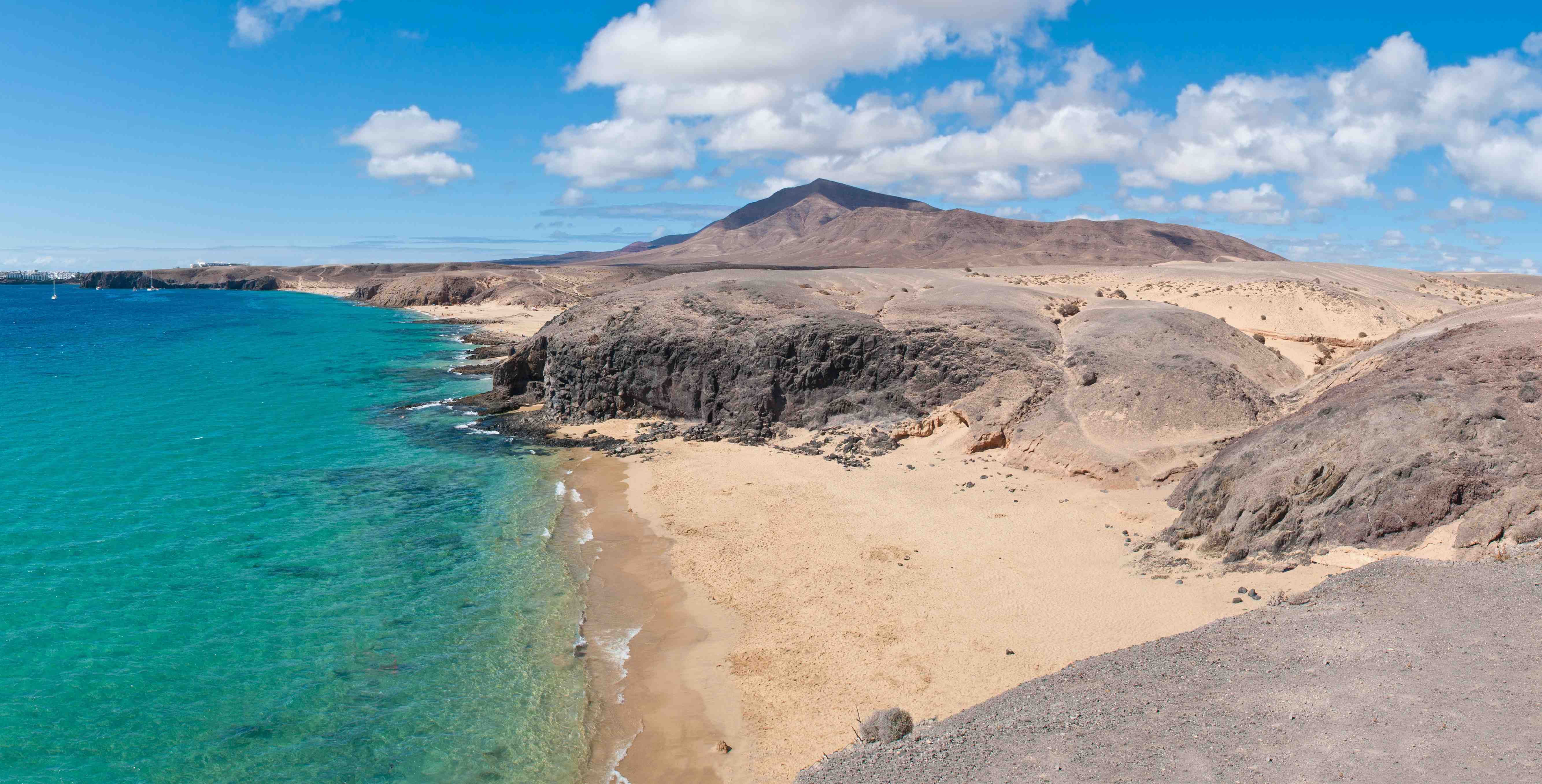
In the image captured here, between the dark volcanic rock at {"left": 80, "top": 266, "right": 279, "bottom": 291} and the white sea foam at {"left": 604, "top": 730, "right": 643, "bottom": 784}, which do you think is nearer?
the white sea foam at {"left": 604, "top": 730, "right": 643, "bottom": 784}

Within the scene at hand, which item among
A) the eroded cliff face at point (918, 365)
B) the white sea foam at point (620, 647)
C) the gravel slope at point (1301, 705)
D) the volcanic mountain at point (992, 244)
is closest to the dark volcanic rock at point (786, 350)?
the eroded cliff face at point (918, 365)

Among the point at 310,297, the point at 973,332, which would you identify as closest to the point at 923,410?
the point at 973,332

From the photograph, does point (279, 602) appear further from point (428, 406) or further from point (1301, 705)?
point (428, 406)

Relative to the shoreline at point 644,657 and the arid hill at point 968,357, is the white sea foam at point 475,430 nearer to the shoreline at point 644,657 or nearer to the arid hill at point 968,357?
the arid hill at point 968,357

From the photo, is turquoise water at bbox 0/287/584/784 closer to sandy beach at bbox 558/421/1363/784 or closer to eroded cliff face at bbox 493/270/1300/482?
sandy beach at bbox 558/421/1363/784

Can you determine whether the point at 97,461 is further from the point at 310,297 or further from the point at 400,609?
the point at 310,297

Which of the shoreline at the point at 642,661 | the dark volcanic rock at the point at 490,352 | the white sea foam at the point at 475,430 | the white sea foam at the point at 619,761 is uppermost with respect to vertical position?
the dark volcanic rock at the point at 490,352

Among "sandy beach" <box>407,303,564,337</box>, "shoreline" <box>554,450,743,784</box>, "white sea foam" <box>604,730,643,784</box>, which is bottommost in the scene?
"white sea foam" <box>604,730,643,784</box>

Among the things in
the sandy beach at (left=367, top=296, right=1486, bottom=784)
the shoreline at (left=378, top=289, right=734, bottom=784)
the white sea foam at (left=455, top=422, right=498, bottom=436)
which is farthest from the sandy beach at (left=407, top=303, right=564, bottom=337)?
the sandy beach at (left=367, top=296, right=1486, bottom=784)
